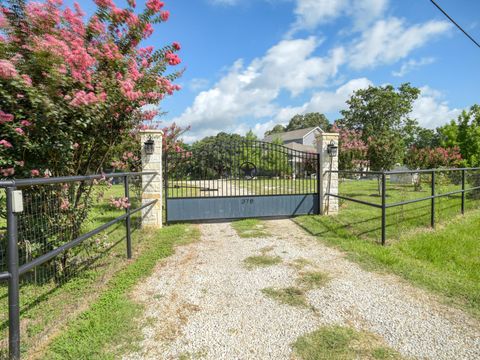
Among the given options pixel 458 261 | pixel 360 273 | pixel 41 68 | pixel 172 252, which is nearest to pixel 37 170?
pixel 41 68

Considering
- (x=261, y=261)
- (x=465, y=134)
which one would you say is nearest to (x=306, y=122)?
(x=465, y=134)

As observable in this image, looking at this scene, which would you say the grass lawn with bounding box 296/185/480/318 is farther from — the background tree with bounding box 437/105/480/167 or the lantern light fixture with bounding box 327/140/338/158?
the background tree with bounding box 437/105/480/167

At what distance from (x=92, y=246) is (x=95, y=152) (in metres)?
1.32

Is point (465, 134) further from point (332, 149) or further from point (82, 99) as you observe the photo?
point (82, 99)

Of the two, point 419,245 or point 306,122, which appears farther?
point 306,122

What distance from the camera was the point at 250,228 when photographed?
5.99 m

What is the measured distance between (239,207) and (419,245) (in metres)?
3.74

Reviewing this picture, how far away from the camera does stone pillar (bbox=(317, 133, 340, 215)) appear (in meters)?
6.99

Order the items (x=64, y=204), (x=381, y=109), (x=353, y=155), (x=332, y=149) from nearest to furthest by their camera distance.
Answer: (x=64, y=204)
(x=332, y=149)
(x=353, y=155)
(x=381, y=109)

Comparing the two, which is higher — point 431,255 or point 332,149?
point 332,149

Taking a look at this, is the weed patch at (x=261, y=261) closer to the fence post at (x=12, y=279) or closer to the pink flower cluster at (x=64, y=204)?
the pink flower cluster at (x=64, y=204)

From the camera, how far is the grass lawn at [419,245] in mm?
3189

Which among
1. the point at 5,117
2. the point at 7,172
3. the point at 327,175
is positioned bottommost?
the point at 327,175

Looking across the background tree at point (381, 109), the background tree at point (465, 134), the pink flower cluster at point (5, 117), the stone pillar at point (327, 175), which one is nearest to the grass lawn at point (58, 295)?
the pink flower cluster at point (5, 117)
